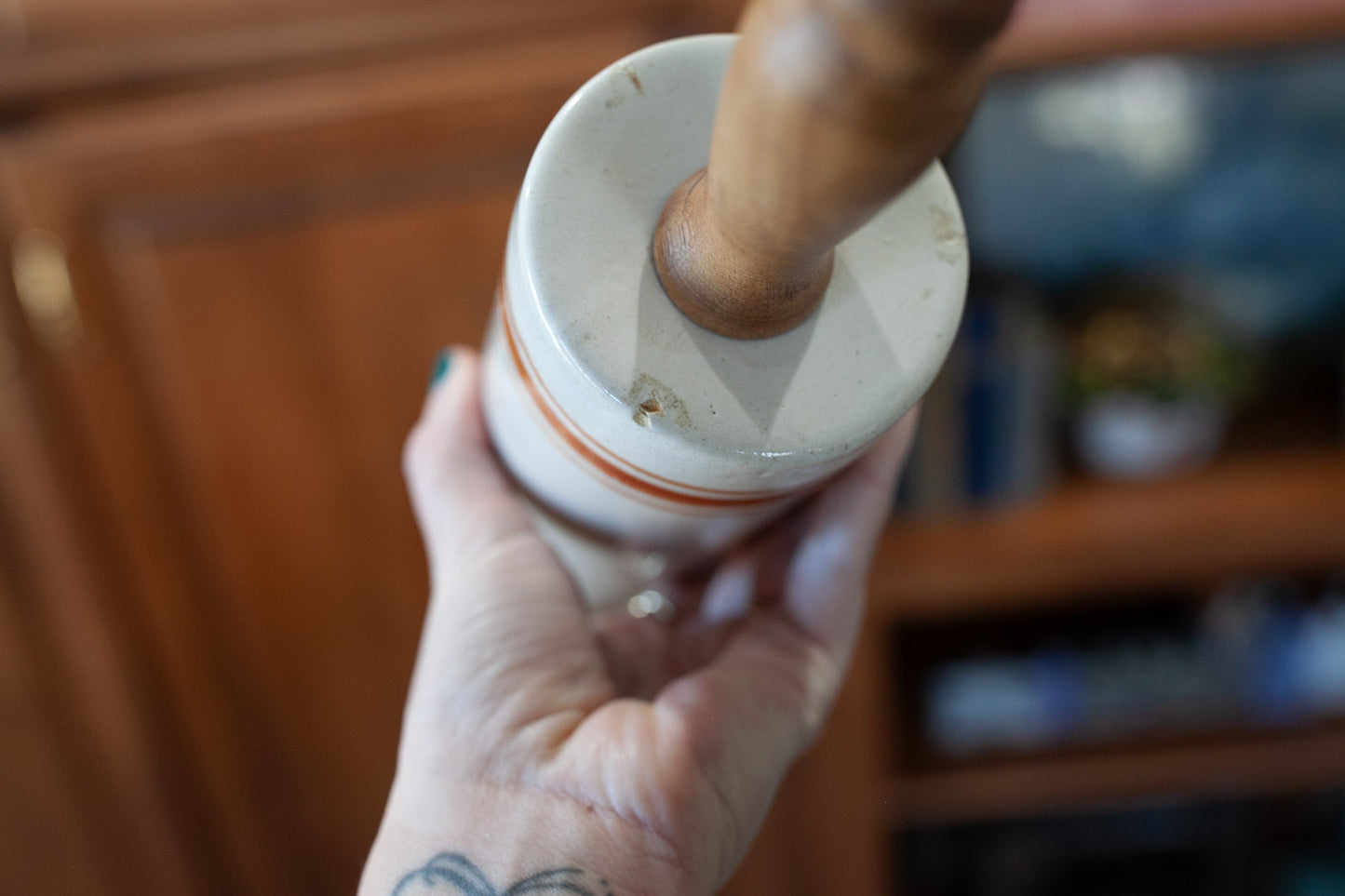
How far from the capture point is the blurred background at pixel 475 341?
75 cm

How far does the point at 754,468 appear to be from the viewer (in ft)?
1.11

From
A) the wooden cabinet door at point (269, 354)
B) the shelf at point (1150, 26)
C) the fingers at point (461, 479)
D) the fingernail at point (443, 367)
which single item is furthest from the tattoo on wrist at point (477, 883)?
the shelf at point (1150, 26)

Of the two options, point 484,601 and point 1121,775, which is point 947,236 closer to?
point 484,601

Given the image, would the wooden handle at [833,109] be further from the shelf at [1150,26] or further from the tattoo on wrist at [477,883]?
the shelf at [1150,26]

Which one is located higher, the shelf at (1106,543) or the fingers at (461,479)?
the fingers at (461,479)

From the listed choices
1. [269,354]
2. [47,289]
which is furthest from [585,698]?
[47,289]

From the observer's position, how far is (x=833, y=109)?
0.22 meters

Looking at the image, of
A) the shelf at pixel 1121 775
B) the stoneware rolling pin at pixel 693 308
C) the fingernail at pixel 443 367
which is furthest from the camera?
the shelf at pixel 1121 775

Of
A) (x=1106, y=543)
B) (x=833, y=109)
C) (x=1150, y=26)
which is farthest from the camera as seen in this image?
(x=1106, y=543)

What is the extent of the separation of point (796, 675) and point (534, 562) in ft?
0.51

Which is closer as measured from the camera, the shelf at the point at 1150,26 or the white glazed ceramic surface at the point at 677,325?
the white glazed ceramic surface at the point at 677,325

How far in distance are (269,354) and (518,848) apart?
56 cm

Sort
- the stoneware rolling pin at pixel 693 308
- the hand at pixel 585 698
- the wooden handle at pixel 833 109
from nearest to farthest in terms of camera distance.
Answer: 1. the wooden handle at pixel 833 109
2. the stoneware rolling pin at pixel 693 308
3. the hand at pixel 585 698

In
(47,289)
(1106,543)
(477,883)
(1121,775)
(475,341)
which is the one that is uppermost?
(47,289)
